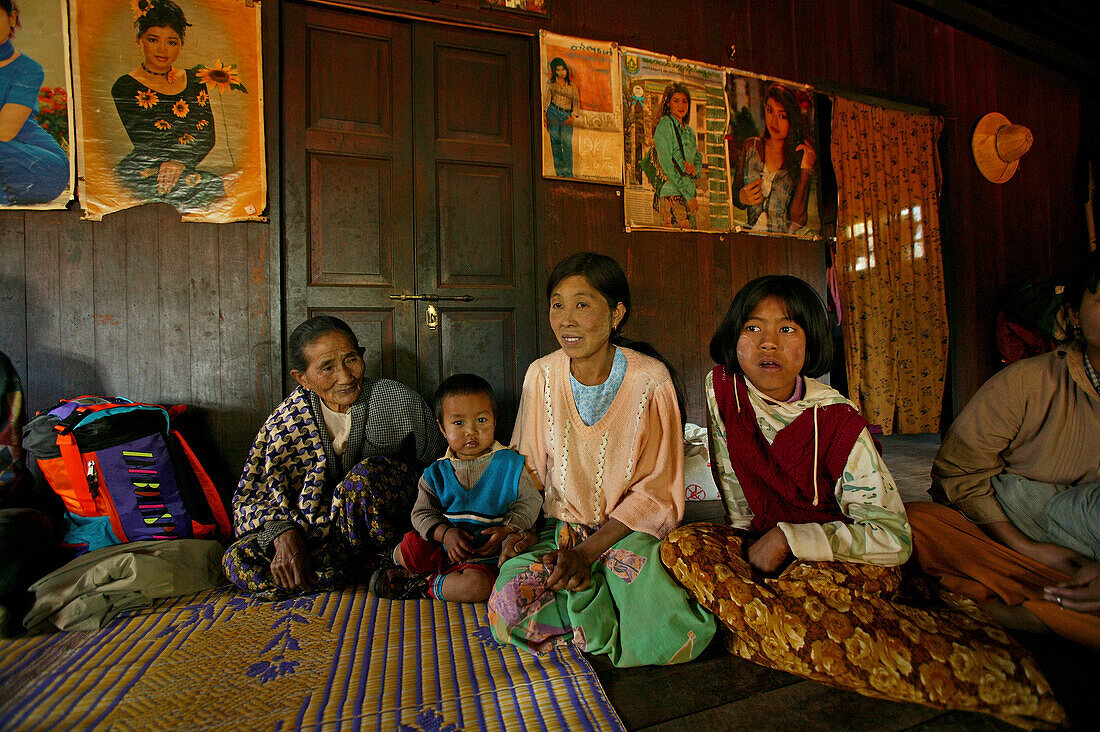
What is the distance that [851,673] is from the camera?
1.23 metres

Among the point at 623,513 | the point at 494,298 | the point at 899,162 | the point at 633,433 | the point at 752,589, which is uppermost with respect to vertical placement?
the point at 899,162

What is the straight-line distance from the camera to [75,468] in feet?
7.22

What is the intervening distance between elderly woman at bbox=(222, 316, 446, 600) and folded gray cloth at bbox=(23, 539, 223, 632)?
0.18 meters

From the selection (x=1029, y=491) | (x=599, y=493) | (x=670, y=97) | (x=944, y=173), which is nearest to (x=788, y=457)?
(x=599, y=493)

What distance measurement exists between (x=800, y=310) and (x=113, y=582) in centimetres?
268

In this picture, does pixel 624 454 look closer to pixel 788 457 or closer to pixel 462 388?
pixel 788 457

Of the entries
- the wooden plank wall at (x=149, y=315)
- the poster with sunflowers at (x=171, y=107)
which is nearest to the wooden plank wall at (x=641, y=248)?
the wooden plank wall at (x=149, y=315)

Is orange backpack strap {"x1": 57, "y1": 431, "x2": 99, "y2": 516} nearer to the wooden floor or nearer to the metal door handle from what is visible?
the metal door handle

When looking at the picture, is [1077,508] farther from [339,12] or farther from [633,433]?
[339,12]

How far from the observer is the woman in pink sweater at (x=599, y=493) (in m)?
1.50

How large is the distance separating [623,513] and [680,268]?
2.71 m

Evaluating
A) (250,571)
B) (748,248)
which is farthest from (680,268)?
(250,571)

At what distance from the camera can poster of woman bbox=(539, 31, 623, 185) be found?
3.56 metres

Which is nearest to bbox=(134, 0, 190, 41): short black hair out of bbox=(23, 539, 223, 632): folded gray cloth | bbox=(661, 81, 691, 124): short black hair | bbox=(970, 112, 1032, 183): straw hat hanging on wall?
bbox=(23, 539, 223, 632): folded gray cloth
